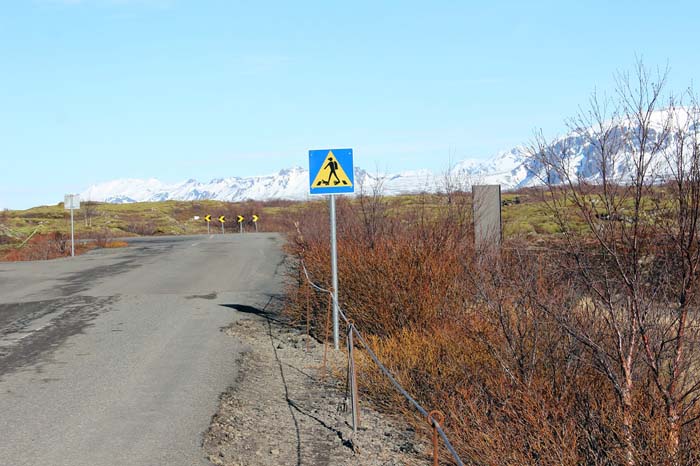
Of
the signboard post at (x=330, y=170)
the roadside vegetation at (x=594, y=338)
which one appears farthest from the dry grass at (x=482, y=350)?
the signboard post at (x=330, y=170)

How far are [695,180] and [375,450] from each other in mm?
3605

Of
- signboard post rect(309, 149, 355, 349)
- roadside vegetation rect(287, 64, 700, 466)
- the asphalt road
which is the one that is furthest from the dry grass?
the asphalt road

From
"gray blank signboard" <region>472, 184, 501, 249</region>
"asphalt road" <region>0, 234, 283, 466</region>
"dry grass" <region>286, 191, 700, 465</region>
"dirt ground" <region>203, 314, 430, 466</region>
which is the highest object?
"gray blank signboard" <region>472, 184, 501, 249</region>

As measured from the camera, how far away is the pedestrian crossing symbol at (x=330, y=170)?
11.3 meters

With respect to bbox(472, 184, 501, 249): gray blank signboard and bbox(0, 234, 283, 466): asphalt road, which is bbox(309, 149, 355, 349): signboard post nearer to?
bbox(472, 184, 501, 249): gray blank signboard

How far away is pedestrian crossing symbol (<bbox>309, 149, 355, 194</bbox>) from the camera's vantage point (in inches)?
443

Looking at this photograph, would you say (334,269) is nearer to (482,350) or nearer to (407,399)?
(482,350)

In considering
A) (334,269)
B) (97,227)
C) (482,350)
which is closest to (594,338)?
(482,350)

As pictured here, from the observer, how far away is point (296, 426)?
26.4 ft

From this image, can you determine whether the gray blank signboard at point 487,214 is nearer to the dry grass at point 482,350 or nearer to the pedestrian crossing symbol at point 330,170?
the dry grass at point 482,350

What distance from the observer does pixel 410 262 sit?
10.8 m

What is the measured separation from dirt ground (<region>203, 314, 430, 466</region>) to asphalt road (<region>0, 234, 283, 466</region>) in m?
0.26

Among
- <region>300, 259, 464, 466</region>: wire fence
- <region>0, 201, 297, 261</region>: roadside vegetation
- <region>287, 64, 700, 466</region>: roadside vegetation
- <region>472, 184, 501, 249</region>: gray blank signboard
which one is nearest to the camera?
<region>300, 259, 464, 466</region>: wire fence

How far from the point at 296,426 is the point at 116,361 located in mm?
3766
